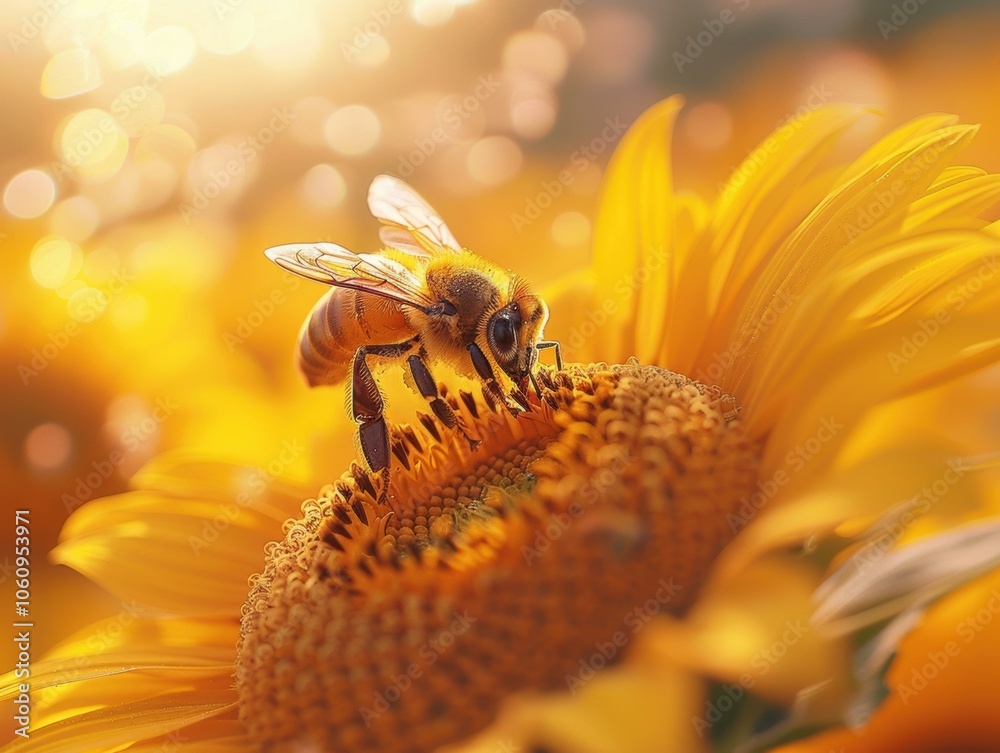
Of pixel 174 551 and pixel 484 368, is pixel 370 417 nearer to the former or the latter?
pixel 484 368

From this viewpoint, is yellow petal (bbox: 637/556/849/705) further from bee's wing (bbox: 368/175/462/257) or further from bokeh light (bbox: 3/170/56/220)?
bokeh light (bbox: 3/170/56/220)

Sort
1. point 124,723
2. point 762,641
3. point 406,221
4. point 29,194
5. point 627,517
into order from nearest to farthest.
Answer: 1. point 762,641
2. point 627,517
3. point 124,723
4. point 406,221
5. point 29,194

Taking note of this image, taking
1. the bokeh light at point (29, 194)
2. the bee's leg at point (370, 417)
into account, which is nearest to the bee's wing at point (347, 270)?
the bee's leg at point (370, 417)

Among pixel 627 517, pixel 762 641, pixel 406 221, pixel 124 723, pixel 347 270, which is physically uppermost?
pixel 406 221

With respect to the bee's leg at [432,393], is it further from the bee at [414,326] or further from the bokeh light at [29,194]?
the bokeh light at [29,194]

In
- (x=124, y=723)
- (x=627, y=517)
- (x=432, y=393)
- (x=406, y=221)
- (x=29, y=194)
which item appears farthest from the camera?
(x=29, y=194)

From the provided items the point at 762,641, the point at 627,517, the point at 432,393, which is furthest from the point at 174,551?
the point at 762,641

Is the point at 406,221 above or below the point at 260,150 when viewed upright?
below
